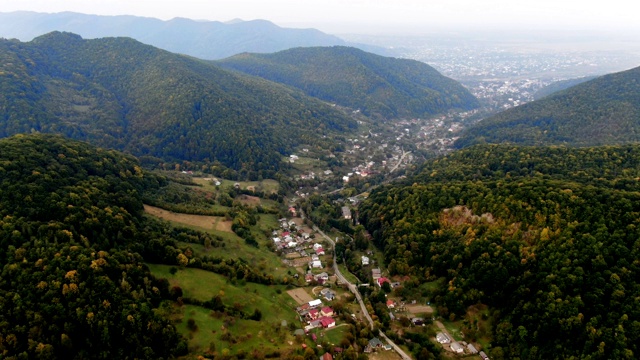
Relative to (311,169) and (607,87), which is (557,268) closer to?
(311,169)

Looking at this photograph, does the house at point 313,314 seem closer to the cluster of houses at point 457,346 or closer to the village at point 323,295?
the village at point 323,295

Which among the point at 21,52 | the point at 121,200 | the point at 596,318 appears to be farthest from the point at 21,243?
the point at 21,52

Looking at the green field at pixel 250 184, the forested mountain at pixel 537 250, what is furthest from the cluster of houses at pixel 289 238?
the green field at pixel 250 184

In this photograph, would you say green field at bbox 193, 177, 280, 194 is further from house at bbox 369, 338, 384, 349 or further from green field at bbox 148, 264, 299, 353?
house at bbox 369, 338, 384, 349

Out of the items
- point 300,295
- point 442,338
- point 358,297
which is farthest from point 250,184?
point 442,338

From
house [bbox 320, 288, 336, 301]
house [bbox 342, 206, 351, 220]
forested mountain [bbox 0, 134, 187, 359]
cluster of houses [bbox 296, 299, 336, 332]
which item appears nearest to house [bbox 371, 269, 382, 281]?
house [bbox 320, 288, 336, 301]

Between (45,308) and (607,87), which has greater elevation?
(607,87)
